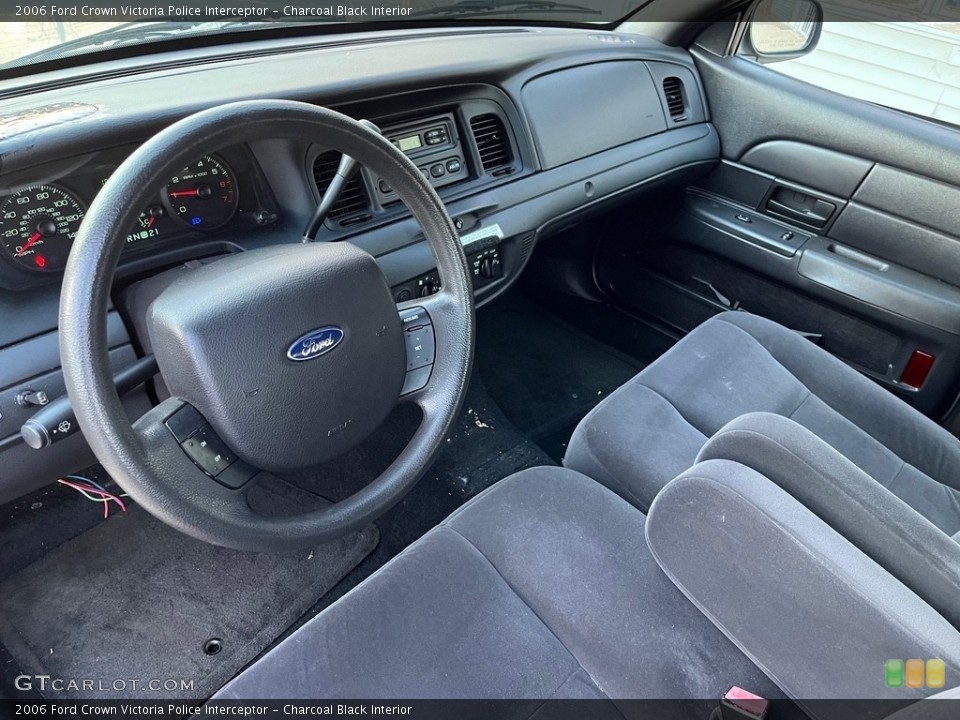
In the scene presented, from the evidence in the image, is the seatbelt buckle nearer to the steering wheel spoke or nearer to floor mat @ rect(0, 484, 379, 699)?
the steering wheel spoke

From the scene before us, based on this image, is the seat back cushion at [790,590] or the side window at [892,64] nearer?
the seat back cushion at [790,590]

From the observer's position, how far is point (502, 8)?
6.91 feet

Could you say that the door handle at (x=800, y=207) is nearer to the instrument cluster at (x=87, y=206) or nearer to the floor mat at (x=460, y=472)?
the floor mat at (x=460, y=472)

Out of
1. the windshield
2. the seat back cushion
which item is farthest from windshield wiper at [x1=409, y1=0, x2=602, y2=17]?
the seat back cushion

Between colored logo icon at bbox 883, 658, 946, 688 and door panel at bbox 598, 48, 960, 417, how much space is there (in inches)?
54.2

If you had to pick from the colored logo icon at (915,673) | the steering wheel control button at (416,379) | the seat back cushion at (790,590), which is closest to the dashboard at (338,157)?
the steering wheel control button at (416,379)

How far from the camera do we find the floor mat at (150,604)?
1.56 m

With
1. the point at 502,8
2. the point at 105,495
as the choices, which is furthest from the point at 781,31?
the point at 105,495

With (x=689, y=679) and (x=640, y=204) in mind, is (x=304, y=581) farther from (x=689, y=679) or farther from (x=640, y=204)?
(x=640, y=204)

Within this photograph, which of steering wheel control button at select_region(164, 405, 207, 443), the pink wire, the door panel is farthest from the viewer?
the door panel

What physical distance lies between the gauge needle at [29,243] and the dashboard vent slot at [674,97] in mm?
1756

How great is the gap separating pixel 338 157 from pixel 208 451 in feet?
2.60

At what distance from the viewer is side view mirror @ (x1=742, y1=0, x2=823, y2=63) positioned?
228 cm

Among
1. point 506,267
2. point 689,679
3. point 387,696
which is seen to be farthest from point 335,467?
point 689,679
